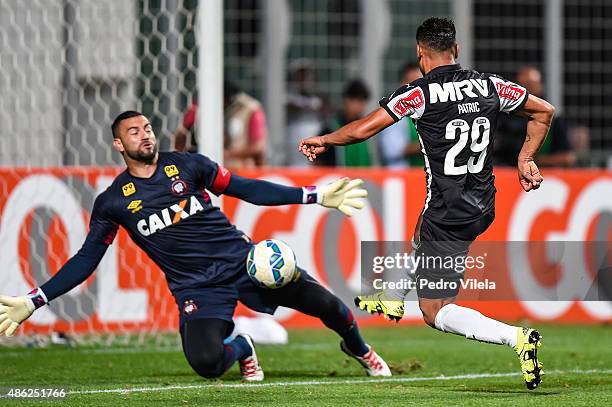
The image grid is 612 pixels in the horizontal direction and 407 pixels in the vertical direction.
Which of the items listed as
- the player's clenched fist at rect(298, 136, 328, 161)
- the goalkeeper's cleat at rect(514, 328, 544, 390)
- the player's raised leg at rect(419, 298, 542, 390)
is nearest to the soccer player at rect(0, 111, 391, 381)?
the player's clenched fist at rect(298, 136, 328, 161)

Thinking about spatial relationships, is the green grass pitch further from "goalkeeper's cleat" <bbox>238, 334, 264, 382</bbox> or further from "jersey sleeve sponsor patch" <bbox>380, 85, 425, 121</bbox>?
"jersey sleeve sponsor patch" <bbox>380, 85, 425, 121</bbox>

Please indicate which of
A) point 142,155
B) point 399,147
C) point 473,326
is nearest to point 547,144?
point 399,147

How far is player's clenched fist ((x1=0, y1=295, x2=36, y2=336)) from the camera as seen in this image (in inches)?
294

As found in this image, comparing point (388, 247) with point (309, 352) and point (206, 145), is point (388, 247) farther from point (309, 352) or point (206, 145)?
point (206, 145)

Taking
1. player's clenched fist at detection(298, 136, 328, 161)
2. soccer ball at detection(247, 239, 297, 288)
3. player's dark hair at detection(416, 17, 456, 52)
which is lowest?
soccer ball at detection(247, 239, 297, 288)

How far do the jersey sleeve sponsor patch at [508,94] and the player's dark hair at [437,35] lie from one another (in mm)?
303

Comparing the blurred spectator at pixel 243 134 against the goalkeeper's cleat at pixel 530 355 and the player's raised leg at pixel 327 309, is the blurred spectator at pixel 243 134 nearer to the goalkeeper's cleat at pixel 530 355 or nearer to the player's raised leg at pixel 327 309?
the player's raised leg at pixel 327 309

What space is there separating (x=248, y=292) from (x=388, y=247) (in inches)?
75.3

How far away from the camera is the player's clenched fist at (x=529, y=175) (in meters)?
6.86

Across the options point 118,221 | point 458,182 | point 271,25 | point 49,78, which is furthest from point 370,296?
point 271,25

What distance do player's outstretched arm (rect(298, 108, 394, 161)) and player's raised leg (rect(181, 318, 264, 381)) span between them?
138 centimetres

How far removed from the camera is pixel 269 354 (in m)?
9.52

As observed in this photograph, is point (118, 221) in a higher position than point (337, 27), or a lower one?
lower

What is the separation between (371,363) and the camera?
8016 millimetres
